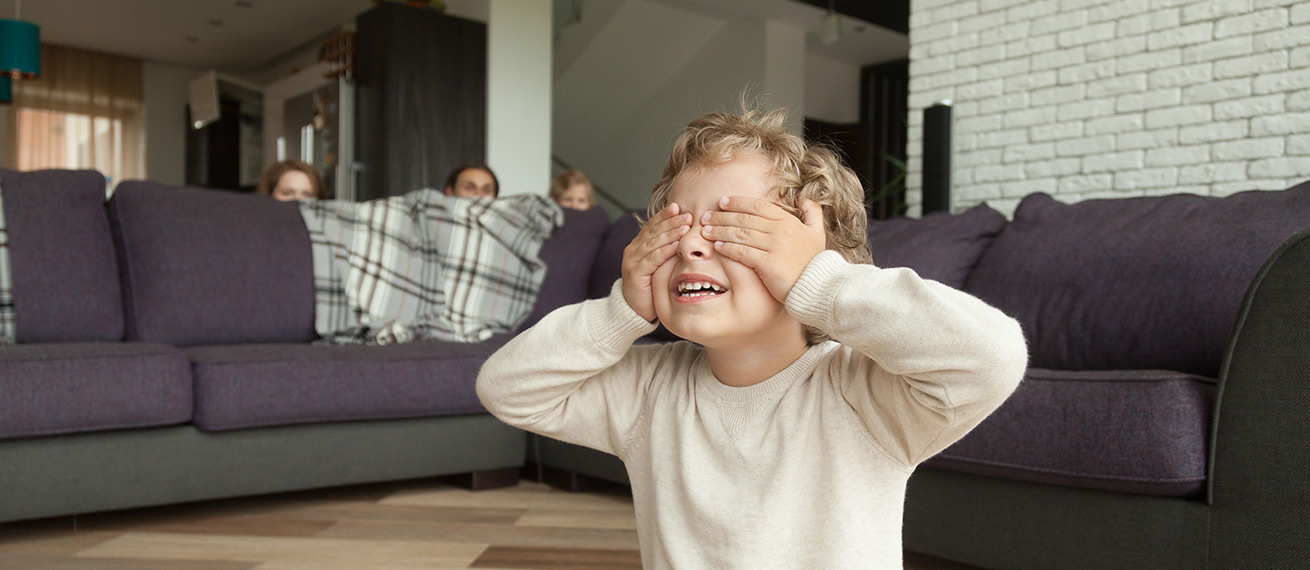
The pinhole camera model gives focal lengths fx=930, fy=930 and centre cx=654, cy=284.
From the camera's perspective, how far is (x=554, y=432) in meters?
0.91

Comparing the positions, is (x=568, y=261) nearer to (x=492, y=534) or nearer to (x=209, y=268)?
(x=209, y=268)

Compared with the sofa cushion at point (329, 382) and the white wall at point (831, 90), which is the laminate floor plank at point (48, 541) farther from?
the white wall at point (831, 90)

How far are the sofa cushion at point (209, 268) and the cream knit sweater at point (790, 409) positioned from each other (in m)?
1.86

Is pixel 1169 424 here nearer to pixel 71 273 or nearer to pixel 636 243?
pixel 636 243

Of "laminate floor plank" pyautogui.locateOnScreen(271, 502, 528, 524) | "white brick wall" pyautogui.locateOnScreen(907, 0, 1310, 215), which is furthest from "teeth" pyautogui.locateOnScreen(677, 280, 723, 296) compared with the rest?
"white brick wall" pyautogui.locateOnScreen(907, 0, 1310, 215)

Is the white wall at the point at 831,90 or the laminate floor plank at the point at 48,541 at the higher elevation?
the white wall at the point at 831,90

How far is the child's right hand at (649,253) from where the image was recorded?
29.4 inches

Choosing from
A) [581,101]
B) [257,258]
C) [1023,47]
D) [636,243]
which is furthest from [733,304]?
[581,101]

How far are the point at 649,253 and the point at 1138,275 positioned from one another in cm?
140

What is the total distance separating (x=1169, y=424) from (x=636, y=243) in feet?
3.12

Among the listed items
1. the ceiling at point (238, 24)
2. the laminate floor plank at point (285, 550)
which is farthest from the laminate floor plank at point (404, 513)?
the ceiling at point (238, 24)

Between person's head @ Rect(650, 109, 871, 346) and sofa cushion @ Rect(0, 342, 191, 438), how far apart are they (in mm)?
1530

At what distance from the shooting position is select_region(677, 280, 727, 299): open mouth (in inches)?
29.0

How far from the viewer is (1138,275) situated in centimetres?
180
